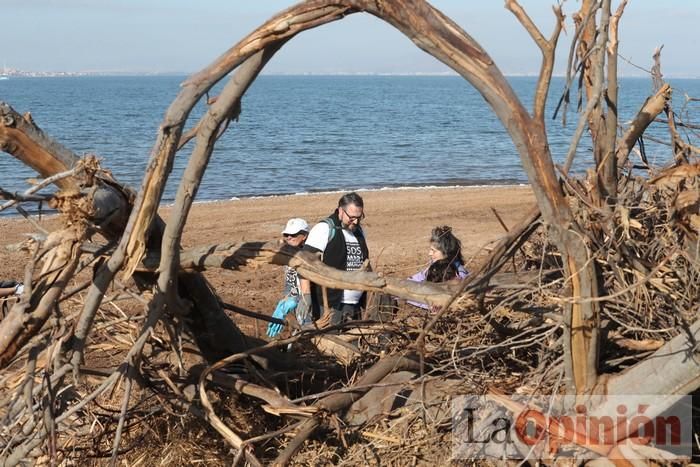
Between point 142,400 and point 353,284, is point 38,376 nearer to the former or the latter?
point 142,400

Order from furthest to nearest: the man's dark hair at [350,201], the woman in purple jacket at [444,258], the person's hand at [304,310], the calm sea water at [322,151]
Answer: the calm sea water at [322,151] < the man's dark hair at [350,201] < the person's hand at [304,310] < the woman in purple jacket at [444,258]

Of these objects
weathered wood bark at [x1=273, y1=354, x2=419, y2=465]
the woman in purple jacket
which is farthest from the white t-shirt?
weathered wood bark at [x1=273, y1=354, x2=419, y2=465]

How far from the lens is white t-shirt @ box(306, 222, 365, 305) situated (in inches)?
302

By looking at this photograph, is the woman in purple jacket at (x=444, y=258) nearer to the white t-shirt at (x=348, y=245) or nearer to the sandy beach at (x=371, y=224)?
the white t-shirt at (x=348, y=245)

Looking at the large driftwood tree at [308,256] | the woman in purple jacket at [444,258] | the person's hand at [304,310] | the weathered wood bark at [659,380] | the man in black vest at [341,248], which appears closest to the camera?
the large driftwood tree at [308,256]

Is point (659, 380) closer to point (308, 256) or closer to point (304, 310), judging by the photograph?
point (308, 256)

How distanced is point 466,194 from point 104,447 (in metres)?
16.0

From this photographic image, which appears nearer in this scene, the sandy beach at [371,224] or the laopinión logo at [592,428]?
the laopinión logo at [592,428]

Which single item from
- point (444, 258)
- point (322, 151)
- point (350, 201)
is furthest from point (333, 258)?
point (322, 151)

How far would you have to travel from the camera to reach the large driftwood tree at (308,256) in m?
4.02

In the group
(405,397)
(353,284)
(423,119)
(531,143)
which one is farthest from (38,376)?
(423,119)

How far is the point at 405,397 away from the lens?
5.34 m

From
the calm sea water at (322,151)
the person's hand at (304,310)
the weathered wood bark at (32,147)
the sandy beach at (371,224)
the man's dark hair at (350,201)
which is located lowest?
the calm sea water at (322,151)

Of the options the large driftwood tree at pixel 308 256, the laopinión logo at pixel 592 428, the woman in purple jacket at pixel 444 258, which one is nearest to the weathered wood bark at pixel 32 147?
the large driftwood tree at pixel 308 256
